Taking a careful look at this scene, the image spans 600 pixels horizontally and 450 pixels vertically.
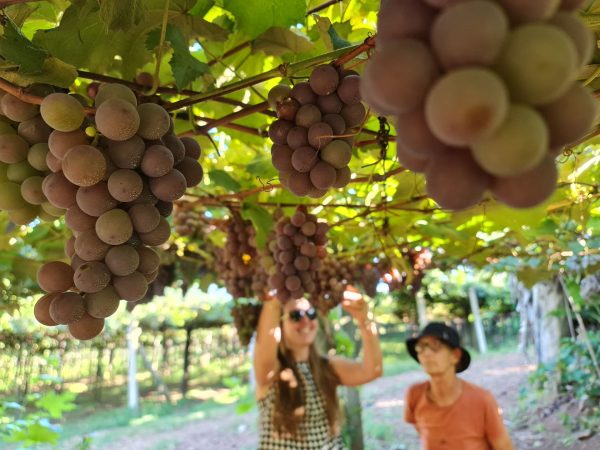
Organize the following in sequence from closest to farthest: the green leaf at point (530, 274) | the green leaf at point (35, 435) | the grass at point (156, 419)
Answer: the green leaf at point (35, 435) → the green leaf at point (530, 274) → the grass at point (156, 419)

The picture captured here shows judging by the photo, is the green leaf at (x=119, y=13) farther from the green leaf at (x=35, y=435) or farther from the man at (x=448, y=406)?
the green leaf at (x=35, y=435)

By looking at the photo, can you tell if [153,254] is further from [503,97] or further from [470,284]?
[470,284]

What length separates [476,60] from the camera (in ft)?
1.19

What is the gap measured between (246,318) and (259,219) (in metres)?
1.68

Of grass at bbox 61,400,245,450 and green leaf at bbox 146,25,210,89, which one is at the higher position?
green leaf at bbox 146,25,210,89

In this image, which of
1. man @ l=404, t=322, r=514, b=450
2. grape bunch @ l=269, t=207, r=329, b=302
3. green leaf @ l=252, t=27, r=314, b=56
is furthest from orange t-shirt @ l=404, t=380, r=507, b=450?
green leaf @ l=252, t=27, r=314, b=56

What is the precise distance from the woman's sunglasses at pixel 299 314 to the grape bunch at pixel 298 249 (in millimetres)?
1391

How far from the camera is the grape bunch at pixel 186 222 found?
284 cm

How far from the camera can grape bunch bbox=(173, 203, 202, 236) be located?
9.31ft

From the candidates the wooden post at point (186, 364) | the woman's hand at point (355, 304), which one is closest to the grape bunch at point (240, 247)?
the woman's hand at point (355, 304)

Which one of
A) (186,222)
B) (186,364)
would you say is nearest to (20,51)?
(186,222)

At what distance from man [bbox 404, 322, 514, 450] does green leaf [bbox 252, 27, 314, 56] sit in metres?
2.52

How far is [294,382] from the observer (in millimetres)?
3355

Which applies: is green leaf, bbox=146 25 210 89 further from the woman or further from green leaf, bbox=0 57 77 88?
the woman
